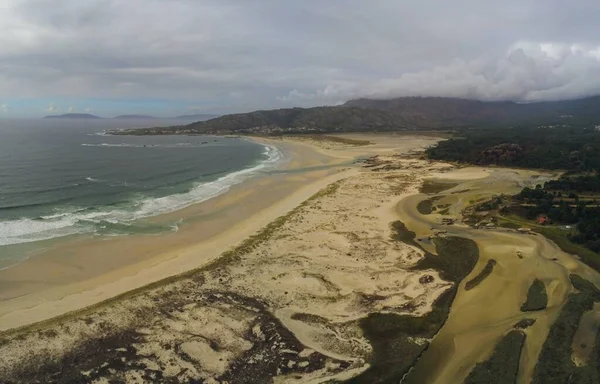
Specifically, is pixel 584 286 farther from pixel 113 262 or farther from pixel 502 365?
pixel 113 262

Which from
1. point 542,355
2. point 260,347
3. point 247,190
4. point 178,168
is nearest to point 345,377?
point 260,347

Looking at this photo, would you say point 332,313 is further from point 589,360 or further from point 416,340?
point 589,360

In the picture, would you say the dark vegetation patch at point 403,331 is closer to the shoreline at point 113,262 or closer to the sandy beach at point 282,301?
the sandy beach at point 282,301

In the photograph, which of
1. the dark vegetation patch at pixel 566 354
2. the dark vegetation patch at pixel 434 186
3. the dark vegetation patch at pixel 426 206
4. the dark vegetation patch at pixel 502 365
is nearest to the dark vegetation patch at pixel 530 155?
the dark vegetation patch at pixel 434 186

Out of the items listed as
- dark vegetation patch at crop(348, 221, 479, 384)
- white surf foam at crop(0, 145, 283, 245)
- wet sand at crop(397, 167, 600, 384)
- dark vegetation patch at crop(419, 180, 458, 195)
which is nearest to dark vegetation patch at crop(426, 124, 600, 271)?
wet sand at crop(397, 167, 600, 384)

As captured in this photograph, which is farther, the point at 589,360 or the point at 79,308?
the point at 79,308

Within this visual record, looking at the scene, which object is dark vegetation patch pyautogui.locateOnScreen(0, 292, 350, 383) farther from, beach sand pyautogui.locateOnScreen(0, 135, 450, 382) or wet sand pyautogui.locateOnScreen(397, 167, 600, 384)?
wet sand pyautogui.locateOnScreen(397, 167, 600, 384)
